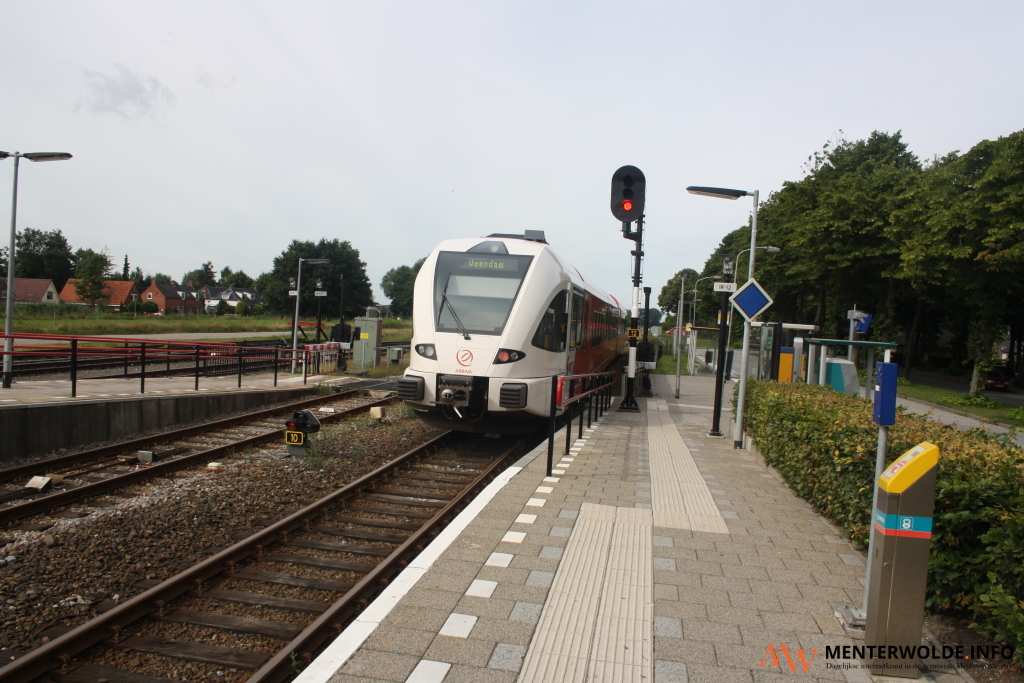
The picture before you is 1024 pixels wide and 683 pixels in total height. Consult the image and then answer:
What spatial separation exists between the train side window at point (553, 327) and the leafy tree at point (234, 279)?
138m

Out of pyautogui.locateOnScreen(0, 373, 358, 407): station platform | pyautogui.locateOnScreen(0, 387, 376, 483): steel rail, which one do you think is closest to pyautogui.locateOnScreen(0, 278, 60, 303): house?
pyautogui.locateOnScreen(0, 373, 358, 407): station platform

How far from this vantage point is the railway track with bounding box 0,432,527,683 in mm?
3725

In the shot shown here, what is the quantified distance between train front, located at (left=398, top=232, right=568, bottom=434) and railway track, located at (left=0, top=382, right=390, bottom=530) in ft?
9.73

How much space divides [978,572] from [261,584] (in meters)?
4.62

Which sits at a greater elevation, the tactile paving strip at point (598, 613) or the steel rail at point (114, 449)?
the tactile paving strip at point (598, 613)

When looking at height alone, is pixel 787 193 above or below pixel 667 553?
above

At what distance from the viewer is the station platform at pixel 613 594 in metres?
3.31

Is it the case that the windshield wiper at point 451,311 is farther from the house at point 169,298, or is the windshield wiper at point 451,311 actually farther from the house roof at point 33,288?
the house at point 169,298

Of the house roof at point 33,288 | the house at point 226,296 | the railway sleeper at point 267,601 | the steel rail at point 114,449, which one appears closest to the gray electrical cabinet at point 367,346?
the steel rail at point 114,449

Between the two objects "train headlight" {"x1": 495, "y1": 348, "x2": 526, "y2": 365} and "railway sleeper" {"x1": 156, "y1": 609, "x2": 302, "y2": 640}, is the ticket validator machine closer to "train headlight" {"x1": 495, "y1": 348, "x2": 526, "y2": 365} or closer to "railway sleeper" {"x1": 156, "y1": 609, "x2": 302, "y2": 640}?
"railway sleeper" {"x1": 156, "y1": 609, "x2": 302, "y2": 640}

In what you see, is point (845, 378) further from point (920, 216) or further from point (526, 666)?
point (920, 216)

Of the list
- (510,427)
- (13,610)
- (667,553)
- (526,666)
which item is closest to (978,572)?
(667,553)

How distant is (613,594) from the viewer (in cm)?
416

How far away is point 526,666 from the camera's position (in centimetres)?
327
